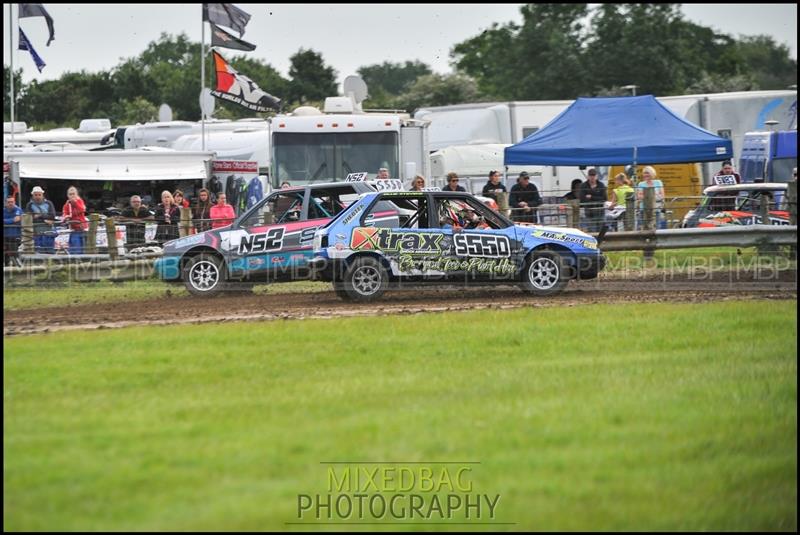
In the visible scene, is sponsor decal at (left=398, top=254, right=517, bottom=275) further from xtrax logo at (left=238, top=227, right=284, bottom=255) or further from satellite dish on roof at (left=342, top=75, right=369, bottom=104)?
satellite dish on roof at (left=342, top=75, right=369, bottom=104)

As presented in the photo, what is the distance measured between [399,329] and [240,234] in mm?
4690

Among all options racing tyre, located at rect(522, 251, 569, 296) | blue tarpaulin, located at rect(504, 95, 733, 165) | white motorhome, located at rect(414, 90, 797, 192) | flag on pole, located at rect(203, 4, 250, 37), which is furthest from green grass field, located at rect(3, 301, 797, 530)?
white motorhome, located at rect(414, 90, 797, 192)

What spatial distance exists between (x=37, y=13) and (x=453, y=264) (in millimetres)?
13480

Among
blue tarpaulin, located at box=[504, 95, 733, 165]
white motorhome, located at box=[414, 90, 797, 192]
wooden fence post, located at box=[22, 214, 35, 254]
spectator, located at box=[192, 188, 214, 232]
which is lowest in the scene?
wooden fence post, located at box=[22, 214, 35, 254]

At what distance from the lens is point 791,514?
6.70 meters

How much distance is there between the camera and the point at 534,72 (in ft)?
185

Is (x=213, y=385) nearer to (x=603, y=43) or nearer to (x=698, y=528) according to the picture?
(x=698, y=528)

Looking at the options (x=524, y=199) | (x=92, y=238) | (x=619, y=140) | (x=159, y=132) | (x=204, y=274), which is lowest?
(x=204, y=274)

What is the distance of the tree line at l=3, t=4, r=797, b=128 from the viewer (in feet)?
136

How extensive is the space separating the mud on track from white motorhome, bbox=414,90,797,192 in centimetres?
1085

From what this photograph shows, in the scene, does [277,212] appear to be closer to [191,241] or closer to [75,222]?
[191,241]

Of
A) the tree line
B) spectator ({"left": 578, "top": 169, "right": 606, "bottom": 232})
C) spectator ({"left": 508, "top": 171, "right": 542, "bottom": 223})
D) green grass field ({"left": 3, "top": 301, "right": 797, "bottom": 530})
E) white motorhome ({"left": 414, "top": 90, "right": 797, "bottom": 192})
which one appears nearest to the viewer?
green grass field ({"left": 3, "top": 301, "right": 797, "bottom": 530})

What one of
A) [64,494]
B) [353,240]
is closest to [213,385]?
[64,494]

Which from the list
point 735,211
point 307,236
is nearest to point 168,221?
point 307,236
